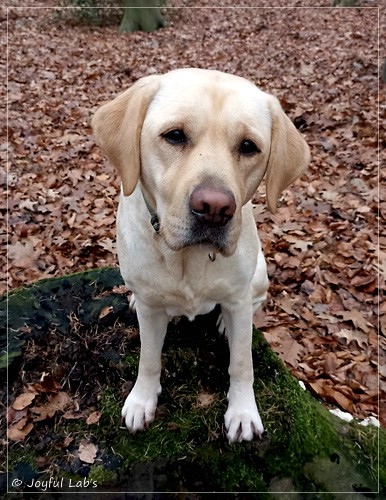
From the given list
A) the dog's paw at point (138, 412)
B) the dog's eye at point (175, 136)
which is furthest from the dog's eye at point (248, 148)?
the dog's paw at point (138, 412)

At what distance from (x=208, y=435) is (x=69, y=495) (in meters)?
0.71

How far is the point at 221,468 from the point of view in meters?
2.19

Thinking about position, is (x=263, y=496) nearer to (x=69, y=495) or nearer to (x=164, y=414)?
(x=164, y=414)

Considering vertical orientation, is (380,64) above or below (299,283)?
above

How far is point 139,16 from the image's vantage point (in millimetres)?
13102

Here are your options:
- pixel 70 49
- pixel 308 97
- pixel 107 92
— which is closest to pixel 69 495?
pixel 308 97

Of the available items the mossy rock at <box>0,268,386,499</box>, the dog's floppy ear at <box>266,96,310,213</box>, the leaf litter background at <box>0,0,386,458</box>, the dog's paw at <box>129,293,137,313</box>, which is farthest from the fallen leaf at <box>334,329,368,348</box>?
the dog's floppy ear at <box>266,96,310,213</box>

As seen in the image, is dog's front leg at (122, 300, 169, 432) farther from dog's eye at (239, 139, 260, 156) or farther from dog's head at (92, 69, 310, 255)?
A: dog's eye at (239, 139, 260, 156)

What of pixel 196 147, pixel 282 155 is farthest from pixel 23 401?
pixel 282 155

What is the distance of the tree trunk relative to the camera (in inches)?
512

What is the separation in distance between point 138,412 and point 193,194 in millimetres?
1245

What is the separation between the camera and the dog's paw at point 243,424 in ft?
7.38

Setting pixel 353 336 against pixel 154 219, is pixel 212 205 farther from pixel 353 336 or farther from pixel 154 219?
pixel 353 336

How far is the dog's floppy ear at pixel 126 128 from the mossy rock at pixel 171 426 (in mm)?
1180
